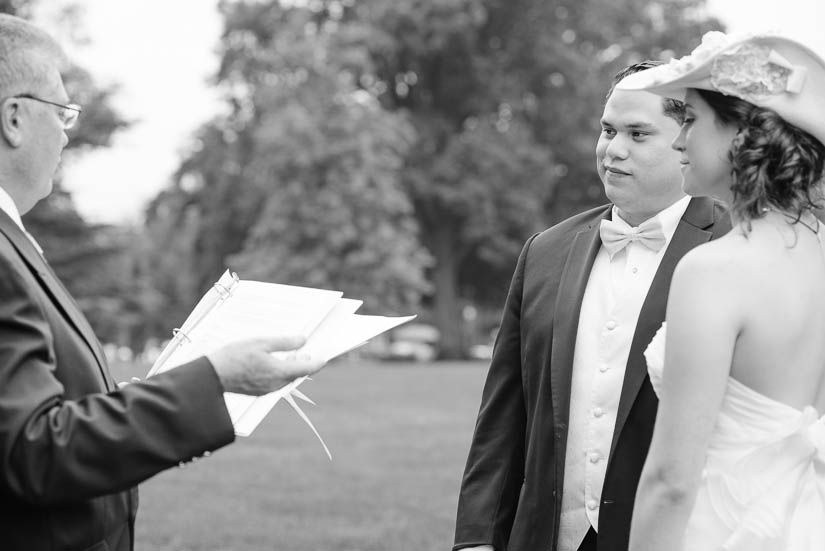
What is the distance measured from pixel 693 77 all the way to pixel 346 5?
1394 inches

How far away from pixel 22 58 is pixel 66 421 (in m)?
0.99

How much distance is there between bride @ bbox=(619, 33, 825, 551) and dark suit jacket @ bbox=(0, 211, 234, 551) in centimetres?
110

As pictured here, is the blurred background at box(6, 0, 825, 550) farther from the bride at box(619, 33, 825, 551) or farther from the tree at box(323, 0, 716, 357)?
the bride at box(619, 33, 825, 551)

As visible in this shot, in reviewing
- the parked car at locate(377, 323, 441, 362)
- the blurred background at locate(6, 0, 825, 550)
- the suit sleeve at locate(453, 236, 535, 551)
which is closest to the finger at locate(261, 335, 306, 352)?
the suit sleeve at locate(453, 236, 535, 551)

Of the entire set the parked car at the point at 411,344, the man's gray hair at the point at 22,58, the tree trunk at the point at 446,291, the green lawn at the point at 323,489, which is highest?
the man's gray hair at the point at 22,58

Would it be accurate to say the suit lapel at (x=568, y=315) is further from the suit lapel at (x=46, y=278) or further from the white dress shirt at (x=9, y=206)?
→ the white dress shirt at (x=9, y=206)

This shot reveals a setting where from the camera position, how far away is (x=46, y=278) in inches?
102

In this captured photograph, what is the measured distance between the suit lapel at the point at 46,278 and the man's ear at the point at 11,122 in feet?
0.64

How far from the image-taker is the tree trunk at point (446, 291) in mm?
37562

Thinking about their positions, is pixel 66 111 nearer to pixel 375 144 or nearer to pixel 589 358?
pixel 589 358

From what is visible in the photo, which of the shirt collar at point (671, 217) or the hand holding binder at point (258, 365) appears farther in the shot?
the shirt collar at point (671, 217)

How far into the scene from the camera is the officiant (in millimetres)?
2281

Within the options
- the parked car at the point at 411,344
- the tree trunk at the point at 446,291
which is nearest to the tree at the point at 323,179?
the tree trunk at the point at 446,291

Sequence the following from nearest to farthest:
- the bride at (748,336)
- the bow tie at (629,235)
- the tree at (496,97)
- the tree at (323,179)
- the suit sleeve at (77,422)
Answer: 1. the suit sleeve at (77,422)
2. the bride at (748,336)
3. the bow tie at (629,235)
4. the tree at (323,179)
5. the tree at (496,97)
